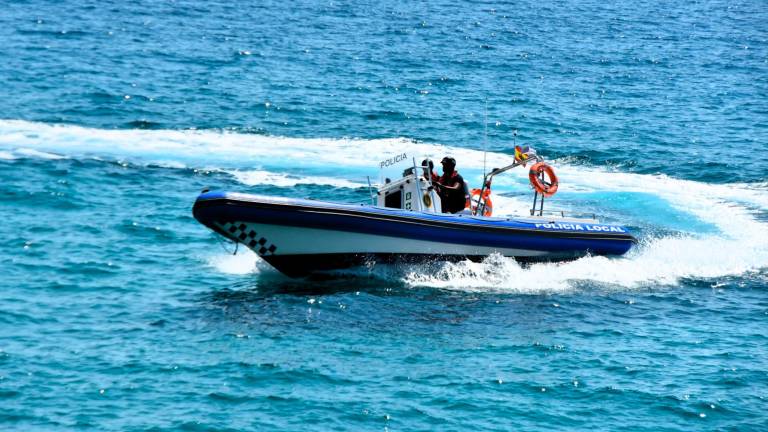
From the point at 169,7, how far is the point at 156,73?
553 inches

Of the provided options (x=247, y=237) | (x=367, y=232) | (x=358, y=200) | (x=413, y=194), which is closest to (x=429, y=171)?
(x=413, y=194)

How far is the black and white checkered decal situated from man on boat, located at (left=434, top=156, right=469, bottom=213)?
11.4 ft

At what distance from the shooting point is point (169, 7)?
54250mm

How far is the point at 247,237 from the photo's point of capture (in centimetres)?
2048

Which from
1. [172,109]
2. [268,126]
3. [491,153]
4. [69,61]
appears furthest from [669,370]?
[69,61]

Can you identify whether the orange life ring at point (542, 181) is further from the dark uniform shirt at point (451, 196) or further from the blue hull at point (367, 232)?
the dark uniform shirt at point (451, 196)

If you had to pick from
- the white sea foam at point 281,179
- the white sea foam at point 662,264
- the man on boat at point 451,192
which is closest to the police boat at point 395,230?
the man on boat at point 451,192

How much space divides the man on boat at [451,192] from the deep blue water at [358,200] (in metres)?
1.20

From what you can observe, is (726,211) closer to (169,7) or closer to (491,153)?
(491,153)

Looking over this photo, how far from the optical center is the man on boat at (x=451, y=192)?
71.9 ft

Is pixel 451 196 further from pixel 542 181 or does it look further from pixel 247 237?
pixel 247 237

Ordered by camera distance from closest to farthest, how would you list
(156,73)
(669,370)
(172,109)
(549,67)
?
(669,370) → (172,109) → (156,73) → (549,67)

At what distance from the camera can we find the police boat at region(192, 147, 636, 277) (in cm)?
2020

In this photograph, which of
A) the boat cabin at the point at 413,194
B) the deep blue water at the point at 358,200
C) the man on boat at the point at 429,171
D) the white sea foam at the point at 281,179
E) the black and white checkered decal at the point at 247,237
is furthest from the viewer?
the white sea foam at the point at 281,179
